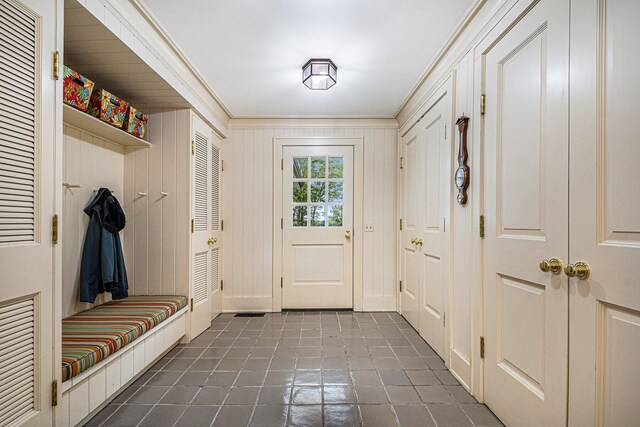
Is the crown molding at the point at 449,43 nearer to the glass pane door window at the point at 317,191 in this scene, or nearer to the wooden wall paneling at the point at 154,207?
the glass pane door window at the point at 317,191

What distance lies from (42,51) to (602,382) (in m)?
2.50

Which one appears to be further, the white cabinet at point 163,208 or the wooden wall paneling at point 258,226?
the wooden wall paneling at point 258,226

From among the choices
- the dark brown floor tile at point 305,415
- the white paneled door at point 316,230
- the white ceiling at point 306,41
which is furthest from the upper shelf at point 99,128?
the dark brown floor tile at point 305,415

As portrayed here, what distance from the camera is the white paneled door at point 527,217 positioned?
4.35 feet

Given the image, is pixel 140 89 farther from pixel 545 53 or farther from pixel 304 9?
pixel 545 53

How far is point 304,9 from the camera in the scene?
6.40 feet

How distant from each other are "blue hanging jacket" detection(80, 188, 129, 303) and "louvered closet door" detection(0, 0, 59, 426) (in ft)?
3.14

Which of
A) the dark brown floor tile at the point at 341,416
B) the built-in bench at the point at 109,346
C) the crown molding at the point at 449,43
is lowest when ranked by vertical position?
the dark brown floor tile at the point at 341,416

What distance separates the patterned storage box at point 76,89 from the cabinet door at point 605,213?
243 centimetres

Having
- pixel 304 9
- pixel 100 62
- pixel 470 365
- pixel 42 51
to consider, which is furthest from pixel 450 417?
pixel 100 62

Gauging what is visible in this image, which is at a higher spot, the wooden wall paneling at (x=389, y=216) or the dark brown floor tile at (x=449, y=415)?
the wooden wall paneling at (x=389, y=216)

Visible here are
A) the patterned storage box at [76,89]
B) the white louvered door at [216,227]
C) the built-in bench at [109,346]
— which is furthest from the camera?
the white louvered door at [216,227]

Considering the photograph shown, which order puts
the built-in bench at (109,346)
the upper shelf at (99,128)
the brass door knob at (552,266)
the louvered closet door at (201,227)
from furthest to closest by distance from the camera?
the louvered closet door at (201,227), the upper shelf at (99,128), the built-in bench at (109,346), the brass door knob at (552,266)

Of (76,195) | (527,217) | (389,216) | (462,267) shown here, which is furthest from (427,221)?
(76,195)
